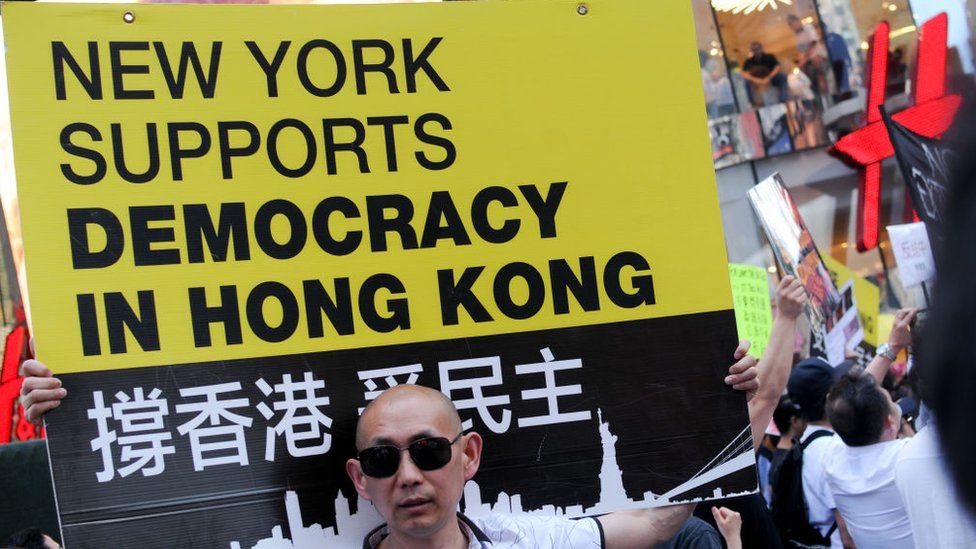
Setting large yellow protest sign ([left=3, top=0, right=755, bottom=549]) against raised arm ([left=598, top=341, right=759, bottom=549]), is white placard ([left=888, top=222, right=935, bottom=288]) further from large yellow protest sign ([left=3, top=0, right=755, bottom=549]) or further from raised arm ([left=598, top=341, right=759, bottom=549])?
raised arm ([left=598, top=341, right=759, bottom=549])

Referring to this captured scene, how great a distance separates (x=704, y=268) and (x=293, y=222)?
110 centimetres

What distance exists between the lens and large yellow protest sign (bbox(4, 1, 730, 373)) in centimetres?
258

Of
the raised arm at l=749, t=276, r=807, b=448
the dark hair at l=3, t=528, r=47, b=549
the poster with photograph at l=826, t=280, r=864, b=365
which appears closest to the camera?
the raised arm at l=749, t=276, r=807, b=448

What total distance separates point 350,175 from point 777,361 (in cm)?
145

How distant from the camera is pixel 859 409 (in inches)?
182

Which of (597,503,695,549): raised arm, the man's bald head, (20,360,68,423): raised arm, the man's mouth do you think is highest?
(20,360,68,423): raised arm

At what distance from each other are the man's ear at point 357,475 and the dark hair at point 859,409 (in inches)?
111

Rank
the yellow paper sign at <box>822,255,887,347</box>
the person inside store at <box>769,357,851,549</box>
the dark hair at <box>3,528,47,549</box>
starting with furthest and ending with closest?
the yellow paper sign at <box>822,255,887,347</box>
the person inside store at <box>769,357,851,549</box>
the dark hair at <box>3,528,47,549</box>

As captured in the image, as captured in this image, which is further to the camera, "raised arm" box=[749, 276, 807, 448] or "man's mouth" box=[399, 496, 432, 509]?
"raised arm" box=[749, 276, 807, 448]

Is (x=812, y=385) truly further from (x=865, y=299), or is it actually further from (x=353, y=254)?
(x=353, y=254)

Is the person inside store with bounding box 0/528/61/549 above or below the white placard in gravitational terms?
below

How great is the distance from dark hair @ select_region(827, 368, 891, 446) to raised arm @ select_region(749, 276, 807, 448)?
1.41 meters

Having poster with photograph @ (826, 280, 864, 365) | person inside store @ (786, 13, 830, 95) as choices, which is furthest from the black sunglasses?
person inside store @ (786, 13, 830, 95)

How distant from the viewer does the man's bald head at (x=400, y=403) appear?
2.49 m
